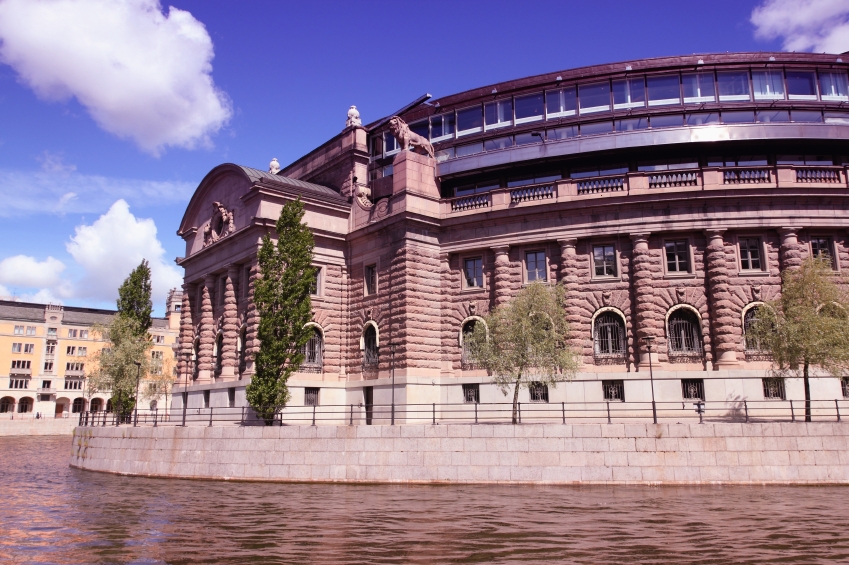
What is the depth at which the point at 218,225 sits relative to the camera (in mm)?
45031

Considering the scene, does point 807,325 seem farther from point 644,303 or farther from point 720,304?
point 644,303

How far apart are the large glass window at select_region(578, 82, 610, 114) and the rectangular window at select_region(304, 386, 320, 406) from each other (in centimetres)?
2286

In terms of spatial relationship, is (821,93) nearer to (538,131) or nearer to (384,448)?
(538,131)

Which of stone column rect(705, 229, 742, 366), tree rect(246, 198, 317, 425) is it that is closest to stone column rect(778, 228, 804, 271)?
stone column rect(705, 229, 742, 366)

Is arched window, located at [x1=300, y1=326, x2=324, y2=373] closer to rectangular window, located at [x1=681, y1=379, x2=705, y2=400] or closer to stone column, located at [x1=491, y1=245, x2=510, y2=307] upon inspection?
stone column, located at [x1=491, y1=245, x2=510, y2=307]

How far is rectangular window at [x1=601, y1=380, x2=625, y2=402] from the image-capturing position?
3178cm

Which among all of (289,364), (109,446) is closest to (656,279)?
(289,364)

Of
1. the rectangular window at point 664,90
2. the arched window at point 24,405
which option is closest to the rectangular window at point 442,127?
the rectangular window at point 664,90

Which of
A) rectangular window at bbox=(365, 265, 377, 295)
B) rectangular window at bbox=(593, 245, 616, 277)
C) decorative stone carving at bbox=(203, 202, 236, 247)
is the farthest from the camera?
decorative stone carving at bbox=(203, 202, 236, 247)

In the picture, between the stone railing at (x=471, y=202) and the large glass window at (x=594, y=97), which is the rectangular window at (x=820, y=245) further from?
the stone railing at (x=471, y=202)

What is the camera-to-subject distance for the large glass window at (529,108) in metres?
39.4

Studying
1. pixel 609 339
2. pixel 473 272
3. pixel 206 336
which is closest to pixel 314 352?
pixel 206 336

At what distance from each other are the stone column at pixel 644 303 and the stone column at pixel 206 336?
1106 inches

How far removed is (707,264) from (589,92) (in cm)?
→ 1299
